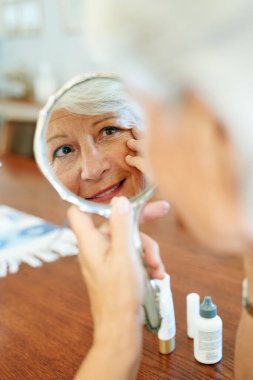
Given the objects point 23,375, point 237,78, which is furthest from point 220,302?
point 237,78

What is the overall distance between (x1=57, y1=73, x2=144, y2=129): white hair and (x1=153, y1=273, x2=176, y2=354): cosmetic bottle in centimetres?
28

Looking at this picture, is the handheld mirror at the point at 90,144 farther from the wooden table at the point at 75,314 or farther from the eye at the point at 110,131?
the wooden table at the point at 75,314

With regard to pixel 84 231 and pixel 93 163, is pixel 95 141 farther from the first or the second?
pixel 84 231

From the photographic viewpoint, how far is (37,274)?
1088 mm

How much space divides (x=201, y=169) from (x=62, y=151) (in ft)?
0.97

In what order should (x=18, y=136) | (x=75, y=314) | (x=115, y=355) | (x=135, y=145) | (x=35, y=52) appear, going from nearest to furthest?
1. (x=115, y=355)
2. (x=135, y=145)
3. (x=75, y=314)
4. (x=18, y=136)
5. (x=35, y=52)

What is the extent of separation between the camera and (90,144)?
76cm

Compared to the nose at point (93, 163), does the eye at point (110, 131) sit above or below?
above

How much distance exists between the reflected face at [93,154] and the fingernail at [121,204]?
0.15 ft

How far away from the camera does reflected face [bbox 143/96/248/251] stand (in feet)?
1.62

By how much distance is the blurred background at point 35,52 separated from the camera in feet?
9.98

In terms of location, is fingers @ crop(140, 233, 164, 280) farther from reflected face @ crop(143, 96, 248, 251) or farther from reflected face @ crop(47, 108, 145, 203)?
reflected face @ crop(143, 96, 248, 251)

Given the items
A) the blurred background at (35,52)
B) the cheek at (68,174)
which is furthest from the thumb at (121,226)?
the blurred background at (35,52)

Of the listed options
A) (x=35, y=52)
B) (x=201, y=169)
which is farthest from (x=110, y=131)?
(x=35, y=52)
